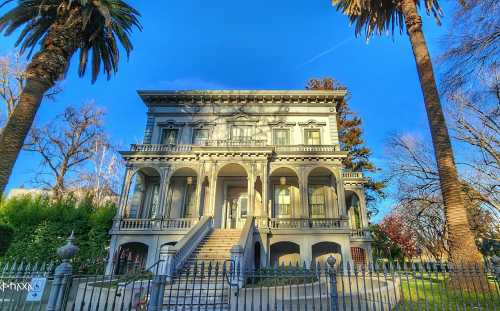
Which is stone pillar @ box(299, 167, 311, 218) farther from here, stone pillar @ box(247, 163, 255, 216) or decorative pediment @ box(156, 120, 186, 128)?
decorative pediment @ box(156, 120, 186, 128)

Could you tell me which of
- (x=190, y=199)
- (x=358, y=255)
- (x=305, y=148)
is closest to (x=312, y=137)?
(x=305, y=148)

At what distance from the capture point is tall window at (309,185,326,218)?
17.9 meters

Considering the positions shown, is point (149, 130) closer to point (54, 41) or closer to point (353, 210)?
point (54, 41)

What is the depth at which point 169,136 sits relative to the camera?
20234mm

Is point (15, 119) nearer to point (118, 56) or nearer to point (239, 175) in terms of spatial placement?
point (118, 56)

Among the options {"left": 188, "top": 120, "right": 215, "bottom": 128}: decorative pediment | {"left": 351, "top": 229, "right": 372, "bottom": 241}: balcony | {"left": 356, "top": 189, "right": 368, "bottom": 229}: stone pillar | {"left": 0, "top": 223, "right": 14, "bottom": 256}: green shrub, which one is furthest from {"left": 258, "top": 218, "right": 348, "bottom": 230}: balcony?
{"left": 0, "top": 223, "right": 14, "bottom": 256}: green shrub

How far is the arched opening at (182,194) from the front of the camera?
1808cm

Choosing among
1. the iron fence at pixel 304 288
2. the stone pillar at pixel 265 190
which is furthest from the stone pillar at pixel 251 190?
the iron fence at pixel 304 288

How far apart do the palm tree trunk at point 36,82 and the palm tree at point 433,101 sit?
12.8 m

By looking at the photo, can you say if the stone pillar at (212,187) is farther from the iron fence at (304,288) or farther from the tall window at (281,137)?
the iron fence at (304,288)

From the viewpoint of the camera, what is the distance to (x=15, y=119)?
9055 mm

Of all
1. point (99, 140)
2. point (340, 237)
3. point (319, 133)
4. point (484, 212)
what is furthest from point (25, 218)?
point (484, 212)

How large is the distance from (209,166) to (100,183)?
16893mm

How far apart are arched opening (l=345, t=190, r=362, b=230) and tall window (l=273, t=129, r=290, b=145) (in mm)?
6188
